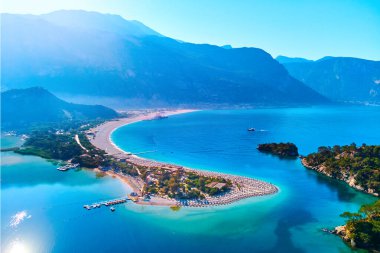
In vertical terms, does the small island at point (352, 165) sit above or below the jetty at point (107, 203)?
above

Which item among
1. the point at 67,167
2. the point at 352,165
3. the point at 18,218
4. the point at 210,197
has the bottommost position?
the point at 18,218

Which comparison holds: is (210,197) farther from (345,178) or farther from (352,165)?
(352,165)

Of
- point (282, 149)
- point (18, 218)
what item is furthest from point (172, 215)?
point (282, 149)

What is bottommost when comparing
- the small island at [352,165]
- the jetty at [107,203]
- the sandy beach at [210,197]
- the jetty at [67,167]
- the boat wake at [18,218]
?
the boat wake at [18,218]

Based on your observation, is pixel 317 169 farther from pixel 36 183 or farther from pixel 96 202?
pixel 36 183

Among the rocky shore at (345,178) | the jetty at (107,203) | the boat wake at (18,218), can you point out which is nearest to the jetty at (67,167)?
the boat wake at (18,218)

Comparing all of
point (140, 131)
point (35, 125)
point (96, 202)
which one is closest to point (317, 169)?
point (96, 202)

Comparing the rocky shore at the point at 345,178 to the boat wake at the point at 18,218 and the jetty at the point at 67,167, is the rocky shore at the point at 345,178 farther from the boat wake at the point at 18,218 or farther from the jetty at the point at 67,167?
the boat wake at the point at 18,218
